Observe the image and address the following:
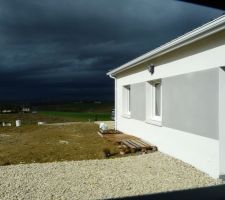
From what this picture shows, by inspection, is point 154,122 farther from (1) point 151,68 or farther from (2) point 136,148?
(1) point 151,68

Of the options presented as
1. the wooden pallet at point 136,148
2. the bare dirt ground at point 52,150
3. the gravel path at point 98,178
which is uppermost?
the wooden pallet at point 136,148

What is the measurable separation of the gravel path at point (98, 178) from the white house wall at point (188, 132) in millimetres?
278

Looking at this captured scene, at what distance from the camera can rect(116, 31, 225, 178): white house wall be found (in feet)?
25.4

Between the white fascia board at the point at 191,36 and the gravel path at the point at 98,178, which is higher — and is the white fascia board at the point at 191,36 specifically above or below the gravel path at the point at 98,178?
above

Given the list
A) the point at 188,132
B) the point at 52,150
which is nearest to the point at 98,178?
the point at 188,132

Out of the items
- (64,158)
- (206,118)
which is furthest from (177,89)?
(64,158)

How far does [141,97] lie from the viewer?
13.6 meters

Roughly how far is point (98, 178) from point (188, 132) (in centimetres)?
267

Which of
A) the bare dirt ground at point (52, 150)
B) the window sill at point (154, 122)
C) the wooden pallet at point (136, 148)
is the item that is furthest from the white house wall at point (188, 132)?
the bare dirt ground at point (52, 150)

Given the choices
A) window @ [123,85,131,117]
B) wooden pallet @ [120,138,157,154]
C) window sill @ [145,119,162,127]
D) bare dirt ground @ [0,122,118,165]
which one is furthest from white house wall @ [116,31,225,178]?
window @ [123,85,131,117]

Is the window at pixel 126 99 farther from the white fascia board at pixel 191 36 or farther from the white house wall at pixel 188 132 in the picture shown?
the white fascia board at pixel 191 36

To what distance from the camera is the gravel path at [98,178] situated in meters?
6.59

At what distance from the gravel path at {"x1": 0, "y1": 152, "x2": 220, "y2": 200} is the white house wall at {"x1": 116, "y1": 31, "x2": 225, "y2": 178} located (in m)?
0.28

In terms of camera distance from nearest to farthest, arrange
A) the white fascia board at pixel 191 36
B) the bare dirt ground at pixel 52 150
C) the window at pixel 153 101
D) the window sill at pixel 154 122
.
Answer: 1. the white fascia board at pixel 191 36
2. the bare dirt ground at pixel 52 150
3. the window sill at pixel 154 122
4. the window at pixel 153 101
